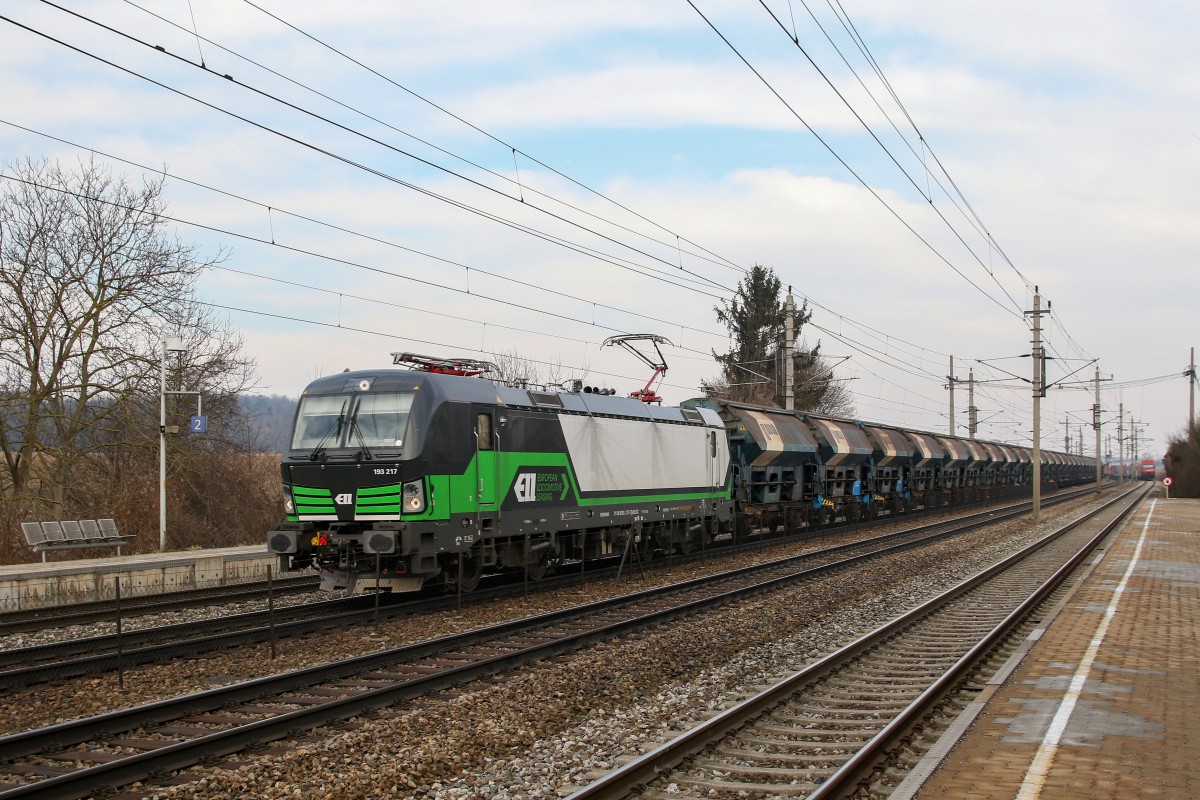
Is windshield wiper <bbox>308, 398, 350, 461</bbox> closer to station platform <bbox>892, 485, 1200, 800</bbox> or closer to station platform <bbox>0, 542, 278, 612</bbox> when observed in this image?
station platform <bbox>0, 542, 278, 612</bbox>

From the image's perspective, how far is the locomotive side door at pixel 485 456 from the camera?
47.6 ft

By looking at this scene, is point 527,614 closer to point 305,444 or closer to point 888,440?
point 305,444

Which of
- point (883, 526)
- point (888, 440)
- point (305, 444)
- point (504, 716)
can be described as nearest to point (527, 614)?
point (305, 444)

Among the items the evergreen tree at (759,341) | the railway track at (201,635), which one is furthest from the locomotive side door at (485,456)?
the evergreen tree at (759,341)

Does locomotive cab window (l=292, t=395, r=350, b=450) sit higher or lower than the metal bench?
higher

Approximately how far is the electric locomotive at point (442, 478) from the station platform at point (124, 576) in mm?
2369

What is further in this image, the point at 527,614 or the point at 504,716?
the point at 527,614

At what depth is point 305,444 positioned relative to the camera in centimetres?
1405

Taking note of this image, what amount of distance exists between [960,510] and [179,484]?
34793mm

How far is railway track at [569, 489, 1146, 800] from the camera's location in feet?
21.3

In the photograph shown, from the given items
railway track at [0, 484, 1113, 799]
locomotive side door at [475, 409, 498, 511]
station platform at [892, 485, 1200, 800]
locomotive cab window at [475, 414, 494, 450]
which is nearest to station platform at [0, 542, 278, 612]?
locomotive side door at [475, 409, 498, 511]

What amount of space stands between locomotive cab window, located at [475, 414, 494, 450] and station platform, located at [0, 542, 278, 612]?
Result: 3952mm

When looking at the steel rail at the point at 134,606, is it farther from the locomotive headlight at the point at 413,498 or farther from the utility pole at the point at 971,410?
the utility pole at the point at 971,410

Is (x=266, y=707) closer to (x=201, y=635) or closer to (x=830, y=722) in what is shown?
(x=201, y=635)
